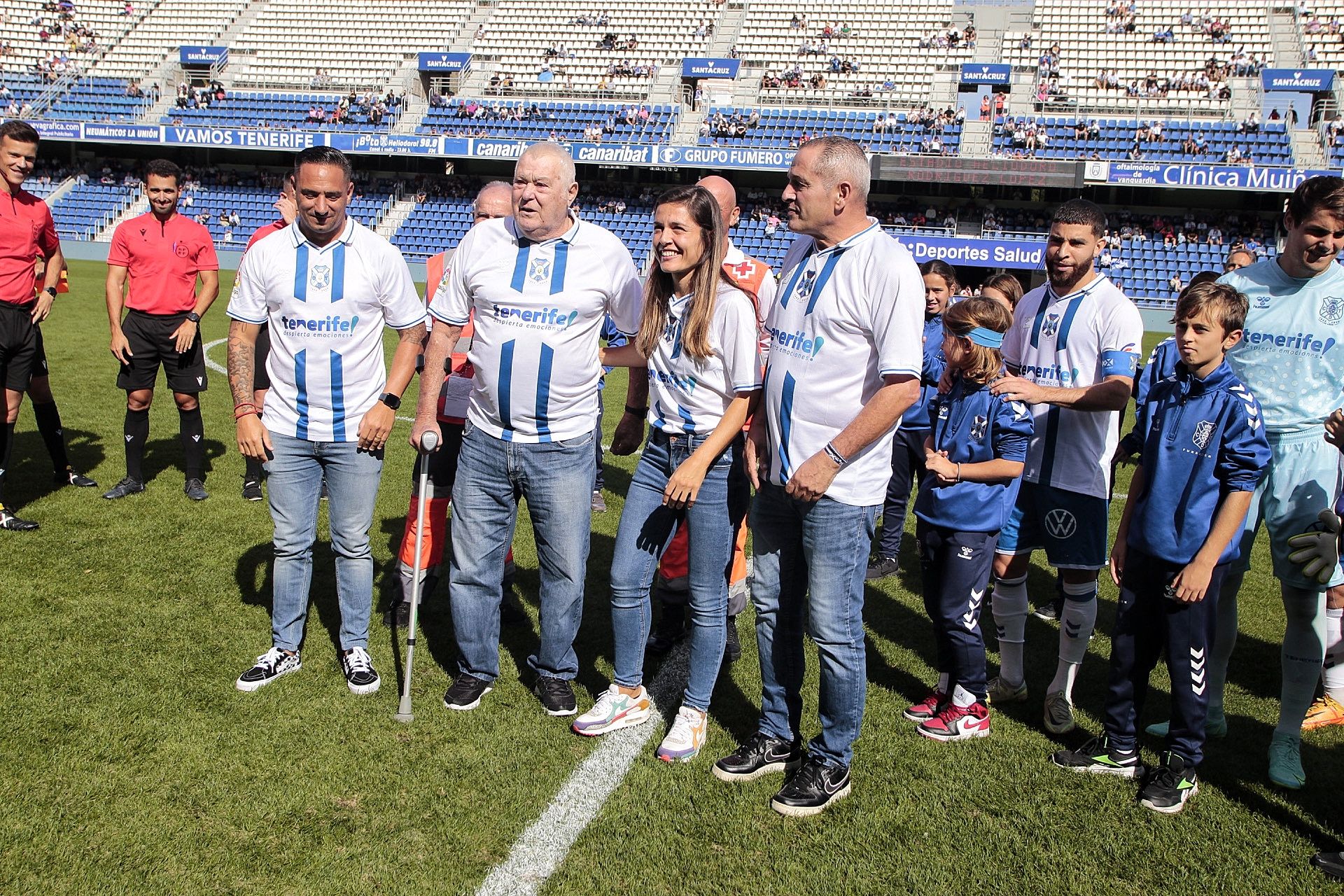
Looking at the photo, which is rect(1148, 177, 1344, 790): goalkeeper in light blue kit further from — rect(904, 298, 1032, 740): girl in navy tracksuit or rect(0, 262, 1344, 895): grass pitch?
rect(904, 298, 1032, 740): girl in navy tracksuit

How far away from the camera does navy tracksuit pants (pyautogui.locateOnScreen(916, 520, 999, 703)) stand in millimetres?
3947

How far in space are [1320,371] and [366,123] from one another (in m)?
35.8

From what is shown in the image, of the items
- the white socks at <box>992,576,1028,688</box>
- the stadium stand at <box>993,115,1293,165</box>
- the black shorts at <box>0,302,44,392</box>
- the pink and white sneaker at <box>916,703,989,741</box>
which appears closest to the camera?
the pink and white sneaker at <box>916,703,989,741</box>

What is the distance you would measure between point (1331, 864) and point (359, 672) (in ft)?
12.0

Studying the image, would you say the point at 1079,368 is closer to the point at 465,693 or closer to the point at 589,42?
the point at 465,693

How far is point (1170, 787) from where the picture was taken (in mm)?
3557

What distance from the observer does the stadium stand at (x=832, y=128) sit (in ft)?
101

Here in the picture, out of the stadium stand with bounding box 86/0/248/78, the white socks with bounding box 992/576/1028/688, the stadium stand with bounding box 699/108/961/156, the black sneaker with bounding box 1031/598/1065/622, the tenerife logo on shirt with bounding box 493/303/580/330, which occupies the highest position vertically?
the stadium stand with bounding box 86/0/248/78

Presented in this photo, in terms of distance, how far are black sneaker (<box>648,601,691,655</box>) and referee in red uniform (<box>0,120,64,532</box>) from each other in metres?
3.92

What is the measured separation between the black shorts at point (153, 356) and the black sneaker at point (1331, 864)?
6.75 metres

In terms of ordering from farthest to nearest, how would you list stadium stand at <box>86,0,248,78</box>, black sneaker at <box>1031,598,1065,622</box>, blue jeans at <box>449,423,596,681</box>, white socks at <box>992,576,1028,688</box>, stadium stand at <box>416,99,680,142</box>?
stadium stand at <box>86,0,248,78</box> → stadium stand at <box>416,99,680,142</box> → black sneaker at <box>1031,598,1065,622</box> → white socks at <box>992,576,1028,688</box> → blue jeans at <box>449,423,596,681</box>

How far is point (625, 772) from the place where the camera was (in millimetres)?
3631

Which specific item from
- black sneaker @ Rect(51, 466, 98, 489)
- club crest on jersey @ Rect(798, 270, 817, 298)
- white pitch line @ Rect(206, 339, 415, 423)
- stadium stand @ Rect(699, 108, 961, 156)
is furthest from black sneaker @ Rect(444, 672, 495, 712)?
stadium stand @ Rect(699, 108, 961, 156)

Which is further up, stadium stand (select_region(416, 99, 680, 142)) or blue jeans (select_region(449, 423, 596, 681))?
stadium stand (select_region(416, 99, 680, 142))
